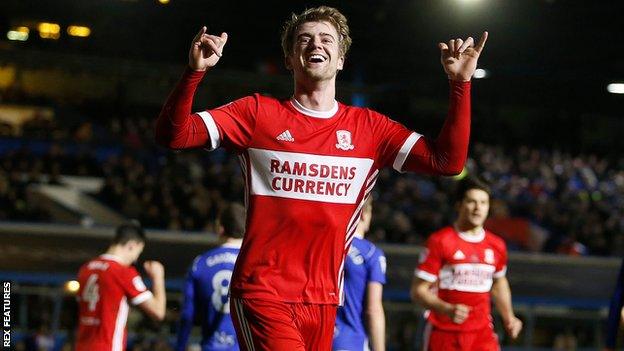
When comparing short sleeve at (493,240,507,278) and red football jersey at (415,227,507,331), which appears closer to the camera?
red football jersey at (415,227,507,331)

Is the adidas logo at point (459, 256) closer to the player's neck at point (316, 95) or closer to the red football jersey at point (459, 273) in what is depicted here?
the red football jersey at point (459, 273)

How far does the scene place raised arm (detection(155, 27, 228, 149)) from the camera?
4.31 m

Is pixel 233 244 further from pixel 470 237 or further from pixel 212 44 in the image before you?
pixel 212 44

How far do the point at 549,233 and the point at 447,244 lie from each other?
17.9 metres

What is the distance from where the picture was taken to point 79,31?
29.1 m

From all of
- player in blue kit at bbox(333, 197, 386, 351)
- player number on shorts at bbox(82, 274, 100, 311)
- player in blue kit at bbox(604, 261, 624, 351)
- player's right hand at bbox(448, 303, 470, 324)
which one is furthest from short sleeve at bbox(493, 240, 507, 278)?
player number on shorts at bbox(82, 274, 100, 311)

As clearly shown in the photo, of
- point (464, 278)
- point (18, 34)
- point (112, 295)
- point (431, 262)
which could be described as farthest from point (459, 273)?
point (18, 34)

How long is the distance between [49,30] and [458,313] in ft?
80.0

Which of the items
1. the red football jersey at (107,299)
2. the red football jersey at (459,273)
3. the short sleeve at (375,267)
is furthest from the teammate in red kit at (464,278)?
the red football jersey at (107,299)

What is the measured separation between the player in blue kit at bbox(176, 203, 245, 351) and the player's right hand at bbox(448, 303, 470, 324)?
142 centimetres

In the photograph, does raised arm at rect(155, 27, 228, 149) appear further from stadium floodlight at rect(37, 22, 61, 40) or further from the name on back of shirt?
stadium floodlight at rect(37, 22, 61, 40)

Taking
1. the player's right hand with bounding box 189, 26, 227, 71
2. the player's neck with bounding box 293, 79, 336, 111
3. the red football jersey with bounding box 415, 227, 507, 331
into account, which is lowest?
the red football jersey with bounding box 415, 227, 507, 331

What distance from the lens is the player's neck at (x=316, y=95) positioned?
4.70 metres

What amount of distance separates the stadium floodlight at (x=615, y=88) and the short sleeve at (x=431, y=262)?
2642cm
